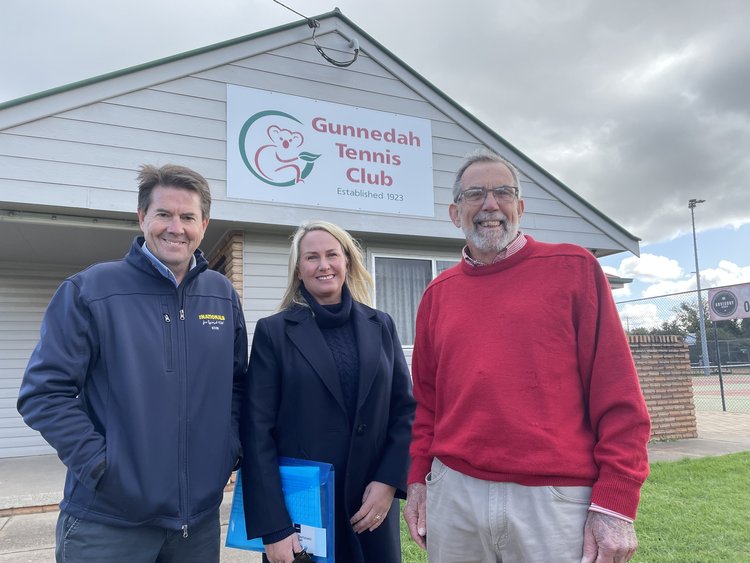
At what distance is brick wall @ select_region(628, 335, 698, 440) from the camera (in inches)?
334

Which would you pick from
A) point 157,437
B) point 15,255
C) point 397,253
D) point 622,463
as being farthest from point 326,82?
point 622,463

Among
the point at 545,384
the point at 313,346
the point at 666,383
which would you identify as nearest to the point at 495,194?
the point at 545,384

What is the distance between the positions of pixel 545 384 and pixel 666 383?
7970mm

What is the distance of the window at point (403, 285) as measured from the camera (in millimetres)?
6918

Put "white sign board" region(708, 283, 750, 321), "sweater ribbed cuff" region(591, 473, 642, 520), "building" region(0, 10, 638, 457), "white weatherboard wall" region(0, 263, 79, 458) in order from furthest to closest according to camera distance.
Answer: "white sign board" region(708, 283, 750, 321)
"white weatherboard wall" region(0, 263, 79, 458)
"building" region(0, 10, 638, 457)
"sweater ribbed cuff" region(591, 473, 642, 520)

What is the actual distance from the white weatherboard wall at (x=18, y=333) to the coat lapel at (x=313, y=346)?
7175mm

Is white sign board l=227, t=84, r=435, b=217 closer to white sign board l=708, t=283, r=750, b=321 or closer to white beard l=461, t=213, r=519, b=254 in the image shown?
white beard l=461, t=213, r=519, b=254

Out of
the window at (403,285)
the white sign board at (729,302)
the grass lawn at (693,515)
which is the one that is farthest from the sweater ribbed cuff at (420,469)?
the white sign board at (729,302)

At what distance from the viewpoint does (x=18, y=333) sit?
809cm

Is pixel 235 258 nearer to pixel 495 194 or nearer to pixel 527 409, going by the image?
pixel 495 194

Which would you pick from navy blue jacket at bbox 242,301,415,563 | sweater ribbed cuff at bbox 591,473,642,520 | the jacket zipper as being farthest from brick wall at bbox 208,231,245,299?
sweater ribbed cuff at bbox 591,473,642,520

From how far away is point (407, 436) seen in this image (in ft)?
7.93

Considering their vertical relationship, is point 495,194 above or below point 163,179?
below

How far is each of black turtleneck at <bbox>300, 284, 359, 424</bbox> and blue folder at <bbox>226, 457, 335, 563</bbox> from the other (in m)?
0.27
